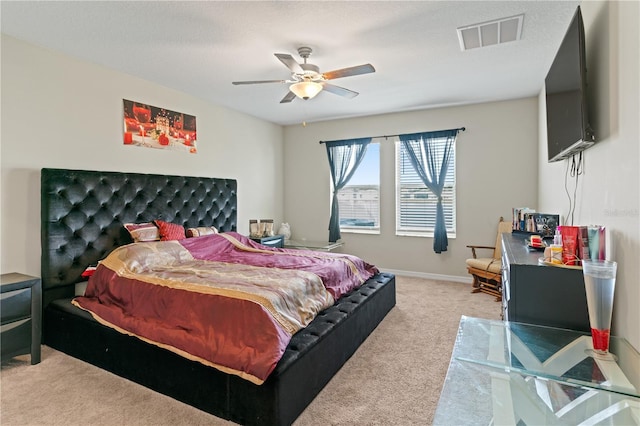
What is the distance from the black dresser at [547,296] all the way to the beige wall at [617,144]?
167 mm

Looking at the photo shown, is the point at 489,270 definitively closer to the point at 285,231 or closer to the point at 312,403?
the point at 312,403

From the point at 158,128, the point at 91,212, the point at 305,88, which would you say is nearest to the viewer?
the point at 305,88

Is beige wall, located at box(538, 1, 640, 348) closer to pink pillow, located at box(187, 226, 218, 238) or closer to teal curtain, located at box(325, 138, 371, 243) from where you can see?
teal curtain, located at box(325, 138, 371, 243)

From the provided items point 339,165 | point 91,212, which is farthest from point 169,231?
point 339,165

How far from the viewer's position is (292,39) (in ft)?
9.18

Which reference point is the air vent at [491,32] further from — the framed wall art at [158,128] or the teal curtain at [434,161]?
the framed wall art at [158,128]

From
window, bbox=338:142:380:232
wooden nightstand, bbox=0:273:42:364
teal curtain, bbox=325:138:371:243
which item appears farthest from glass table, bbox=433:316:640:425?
teal curtain, bbox=325:138:371:243

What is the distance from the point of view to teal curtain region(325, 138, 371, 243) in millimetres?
5609

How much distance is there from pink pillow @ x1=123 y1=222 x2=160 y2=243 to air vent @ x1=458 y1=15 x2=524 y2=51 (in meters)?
3.46

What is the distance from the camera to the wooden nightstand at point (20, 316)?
242 centimetres

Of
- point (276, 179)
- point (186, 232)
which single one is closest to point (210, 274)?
point (186, 232)

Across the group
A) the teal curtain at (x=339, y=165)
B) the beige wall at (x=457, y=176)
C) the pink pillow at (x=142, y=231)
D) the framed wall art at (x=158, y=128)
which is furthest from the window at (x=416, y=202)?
the pink pillow at (x=142, y=231)

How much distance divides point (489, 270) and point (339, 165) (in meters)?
2.89

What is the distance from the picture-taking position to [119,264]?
2793 millimetres
